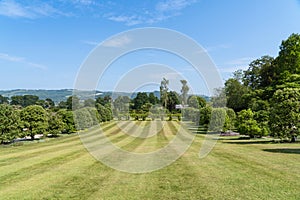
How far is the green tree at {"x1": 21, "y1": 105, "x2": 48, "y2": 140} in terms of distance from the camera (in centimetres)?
2630

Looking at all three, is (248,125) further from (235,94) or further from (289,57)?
(235,94)

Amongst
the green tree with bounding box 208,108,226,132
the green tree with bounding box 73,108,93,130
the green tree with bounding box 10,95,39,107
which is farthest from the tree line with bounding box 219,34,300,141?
the green tree with bounding box 10,95,39,107

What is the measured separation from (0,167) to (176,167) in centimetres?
805

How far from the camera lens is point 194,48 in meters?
13.6

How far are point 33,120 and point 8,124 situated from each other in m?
3.75

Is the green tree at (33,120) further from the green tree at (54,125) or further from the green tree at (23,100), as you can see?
the green tree at (23,100)

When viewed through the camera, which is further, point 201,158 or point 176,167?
point 201,158

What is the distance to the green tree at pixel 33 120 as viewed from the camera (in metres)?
26.3

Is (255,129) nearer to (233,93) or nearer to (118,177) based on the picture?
(118,177)

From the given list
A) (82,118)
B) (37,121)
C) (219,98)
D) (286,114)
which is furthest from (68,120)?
(219,98)

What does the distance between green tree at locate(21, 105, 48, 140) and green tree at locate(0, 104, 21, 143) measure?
2.13 meters

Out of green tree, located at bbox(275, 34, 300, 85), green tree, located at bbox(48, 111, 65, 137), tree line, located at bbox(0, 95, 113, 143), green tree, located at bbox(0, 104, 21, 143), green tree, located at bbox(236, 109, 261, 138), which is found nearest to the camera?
green tree, located at bbox(0, 104, 21, 143)

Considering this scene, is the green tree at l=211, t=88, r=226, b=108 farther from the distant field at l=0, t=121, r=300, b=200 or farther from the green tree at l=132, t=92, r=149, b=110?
the distant field at l=0, t=121, r=300, b=200

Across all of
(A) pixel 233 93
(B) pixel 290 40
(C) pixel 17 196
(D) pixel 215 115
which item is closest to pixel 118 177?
(C) pixel 17 196
